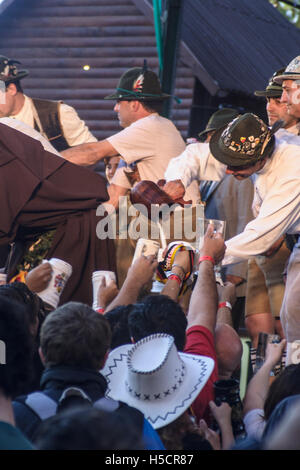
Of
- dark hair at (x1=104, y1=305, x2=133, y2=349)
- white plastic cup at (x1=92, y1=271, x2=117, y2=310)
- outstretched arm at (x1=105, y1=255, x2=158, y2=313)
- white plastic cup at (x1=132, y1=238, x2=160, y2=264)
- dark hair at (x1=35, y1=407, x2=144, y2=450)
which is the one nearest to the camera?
dark hair at (x1=35, y1=407, x2=144, y2=450)

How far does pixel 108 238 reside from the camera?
438 centimetres

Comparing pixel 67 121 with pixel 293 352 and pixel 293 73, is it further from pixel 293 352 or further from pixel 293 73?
pixel 293 352

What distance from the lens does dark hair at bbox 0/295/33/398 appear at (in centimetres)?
217

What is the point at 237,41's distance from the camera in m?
12.5

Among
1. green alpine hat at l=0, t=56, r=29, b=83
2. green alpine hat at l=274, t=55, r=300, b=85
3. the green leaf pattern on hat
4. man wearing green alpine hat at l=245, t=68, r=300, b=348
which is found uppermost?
green alpine hat at l=274, t=55, r=300, b=85

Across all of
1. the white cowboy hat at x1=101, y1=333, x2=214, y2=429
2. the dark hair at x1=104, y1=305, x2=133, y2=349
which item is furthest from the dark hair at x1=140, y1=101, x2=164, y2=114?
the white cowboy hat at x1=101, y1=333, x2=214, y2=429

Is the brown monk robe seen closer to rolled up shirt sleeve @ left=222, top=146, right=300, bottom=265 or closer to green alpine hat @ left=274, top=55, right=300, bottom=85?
rolled up shirt sleeve @ left=222, top=146, right=300, bottom=265

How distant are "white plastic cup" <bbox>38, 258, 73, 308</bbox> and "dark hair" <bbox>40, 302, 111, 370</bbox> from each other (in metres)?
1.53

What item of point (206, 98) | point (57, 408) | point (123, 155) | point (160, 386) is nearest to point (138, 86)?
point (123, 155)

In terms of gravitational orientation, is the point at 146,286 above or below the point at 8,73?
below

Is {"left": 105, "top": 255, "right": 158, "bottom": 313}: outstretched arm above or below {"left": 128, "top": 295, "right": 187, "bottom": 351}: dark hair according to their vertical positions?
below

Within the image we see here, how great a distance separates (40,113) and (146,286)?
208cm

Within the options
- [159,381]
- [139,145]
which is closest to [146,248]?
[139,145]
